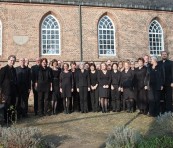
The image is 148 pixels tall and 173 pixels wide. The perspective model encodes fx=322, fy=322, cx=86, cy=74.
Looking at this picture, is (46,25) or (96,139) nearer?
(96,139)

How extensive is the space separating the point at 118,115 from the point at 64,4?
11382mm

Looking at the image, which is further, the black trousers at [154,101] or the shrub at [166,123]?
the black trousers at [154,101]

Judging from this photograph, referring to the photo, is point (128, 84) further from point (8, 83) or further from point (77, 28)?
point (77, 28)

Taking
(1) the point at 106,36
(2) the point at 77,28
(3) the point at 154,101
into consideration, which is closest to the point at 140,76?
(3) the point at 154,101

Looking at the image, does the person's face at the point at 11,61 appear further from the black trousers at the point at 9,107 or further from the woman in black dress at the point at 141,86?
the woman in black dress at the point at 141,86

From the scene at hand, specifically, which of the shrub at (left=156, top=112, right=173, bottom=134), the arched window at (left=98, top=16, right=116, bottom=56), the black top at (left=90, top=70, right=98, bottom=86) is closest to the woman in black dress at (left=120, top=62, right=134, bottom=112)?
the black top at (left=90, top=70, right=98, bottom=86)

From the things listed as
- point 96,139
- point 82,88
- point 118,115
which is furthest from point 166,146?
point 82,88

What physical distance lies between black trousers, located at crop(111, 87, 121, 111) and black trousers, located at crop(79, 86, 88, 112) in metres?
1.04

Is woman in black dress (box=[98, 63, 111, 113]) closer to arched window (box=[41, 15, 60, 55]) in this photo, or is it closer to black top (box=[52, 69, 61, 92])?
black top (box=[52, 69, 61, 92])

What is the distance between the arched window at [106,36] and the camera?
72.6ft

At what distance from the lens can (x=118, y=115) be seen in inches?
464

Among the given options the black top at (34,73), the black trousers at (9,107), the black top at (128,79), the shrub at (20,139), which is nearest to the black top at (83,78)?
the black top at (128,79)

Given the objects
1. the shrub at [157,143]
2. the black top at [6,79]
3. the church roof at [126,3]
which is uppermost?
the church roof at [126,3]

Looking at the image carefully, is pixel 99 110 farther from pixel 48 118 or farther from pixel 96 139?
pixel 96 139
